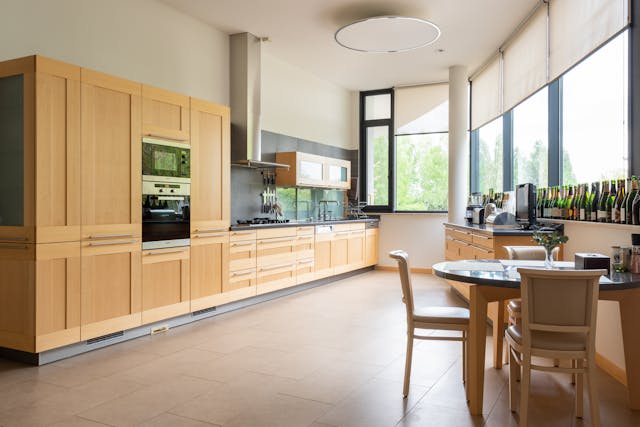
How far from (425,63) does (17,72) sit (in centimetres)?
536

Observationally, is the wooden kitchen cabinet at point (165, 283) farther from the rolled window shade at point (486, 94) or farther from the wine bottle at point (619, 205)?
the rolled window shade at point (486, 94)

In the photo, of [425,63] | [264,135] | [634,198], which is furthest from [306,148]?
[634,198]

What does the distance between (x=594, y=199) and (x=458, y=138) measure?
3670 mm

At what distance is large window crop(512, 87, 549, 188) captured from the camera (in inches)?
217

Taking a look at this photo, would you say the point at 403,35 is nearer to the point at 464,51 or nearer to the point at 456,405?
the point at 464,51

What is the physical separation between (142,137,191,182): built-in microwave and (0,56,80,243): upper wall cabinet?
0.68 meters

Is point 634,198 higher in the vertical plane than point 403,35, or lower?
lower

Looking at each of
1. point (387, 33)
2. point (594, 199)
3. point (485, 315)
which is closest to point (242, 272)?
point (387, 33)

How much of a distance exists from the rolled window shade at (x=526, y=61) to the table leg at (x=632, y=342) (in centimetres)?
296

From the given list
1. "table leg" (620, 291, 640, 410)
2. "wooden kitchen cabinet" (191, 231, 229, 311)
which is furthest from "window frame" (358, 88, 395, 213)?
"table leg" (620, 291, 640, 410)

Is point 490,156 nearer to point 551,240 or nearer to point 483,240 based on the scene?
point 483,240

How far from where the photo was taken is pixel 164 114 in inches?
177

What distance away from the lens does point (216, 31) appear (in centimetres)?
584

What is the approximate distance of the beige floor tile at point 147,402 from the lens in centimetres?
264
